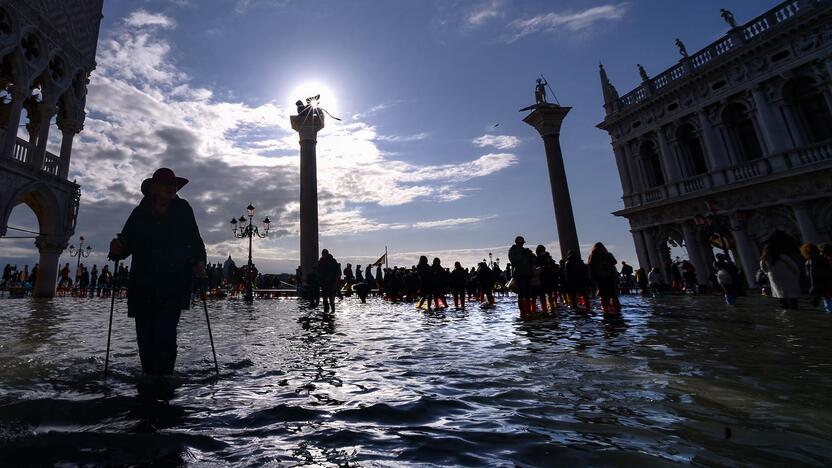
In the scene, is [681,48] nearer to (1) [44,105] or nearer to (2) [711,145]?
(2) [711,145]

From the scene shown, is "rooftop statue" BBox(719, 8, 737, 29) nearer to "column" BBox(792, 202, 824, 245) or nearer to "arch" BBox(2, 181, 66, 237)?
"column" BBox(792, 202, 824, 245)

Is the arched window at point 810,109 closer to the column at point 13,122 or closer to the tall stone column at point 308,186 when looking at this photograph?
the tall stone column at point 308,186

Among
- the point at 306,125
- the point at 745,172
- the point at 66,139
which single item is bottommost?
the point at 745,172

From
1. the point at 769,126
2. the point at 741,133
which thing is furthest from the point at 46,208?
the point at 741,133

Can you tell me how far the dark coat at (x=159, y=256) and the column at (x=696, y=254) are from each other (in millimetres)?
24636

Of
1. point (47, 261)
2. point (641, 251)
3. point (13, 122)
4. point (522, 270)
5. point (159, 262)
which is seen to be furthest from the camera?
point (641, 251)

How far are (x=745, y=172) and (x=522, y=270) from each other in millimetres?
18106

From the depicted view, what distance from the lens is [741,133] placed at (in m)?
20.7

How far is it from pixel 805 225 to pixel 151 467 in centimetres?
2362

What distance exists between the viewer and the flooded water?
1753 millimetres

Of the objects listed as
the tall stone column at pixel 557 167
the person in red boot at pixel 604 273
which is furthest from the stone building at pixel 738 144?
the person in red boot at pixel 604 273

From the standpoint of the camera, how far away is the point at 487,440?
6.32 feet

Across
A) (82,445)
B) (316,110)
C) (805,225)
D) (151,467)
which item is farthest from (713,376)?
(316,110)

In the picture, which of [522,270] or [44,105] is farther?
[44,105]
